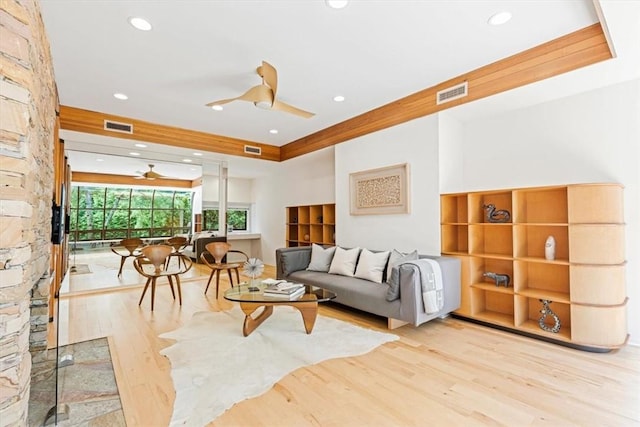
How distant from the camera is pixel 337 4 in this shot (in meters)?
2.28

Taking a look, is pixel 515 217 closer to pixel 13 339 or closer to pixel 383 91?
pixel 383 91

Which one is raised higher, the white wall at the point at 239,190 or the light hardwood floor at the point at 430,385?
the white wall at the point at 239,190

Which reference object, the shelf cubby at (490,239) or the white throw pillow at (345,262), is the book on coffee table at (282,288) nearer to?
the white throw pillow at (345,262)

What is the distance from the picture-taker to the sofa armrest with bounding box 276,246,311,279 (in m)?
4.60

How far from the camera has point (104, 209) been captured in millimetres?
5418

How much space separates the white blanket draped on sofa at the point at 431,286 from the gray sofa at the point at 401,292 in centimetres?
4

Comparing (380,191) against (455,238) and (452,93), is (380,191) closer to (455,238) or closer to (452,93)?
(455,238)

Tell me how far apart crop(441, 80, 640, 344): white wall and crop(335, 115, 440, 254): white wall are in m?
0.27

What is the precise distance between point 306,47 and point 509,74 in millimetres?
2072

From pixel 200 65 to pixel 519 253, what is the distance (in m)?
3.94

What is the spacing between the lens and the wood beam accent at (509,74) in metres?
2.63

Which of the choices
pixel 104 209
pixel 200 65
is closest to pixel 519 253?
pixel 200 65

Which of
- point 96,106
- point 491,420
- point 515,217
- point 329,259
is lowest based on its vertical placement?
point 491,420

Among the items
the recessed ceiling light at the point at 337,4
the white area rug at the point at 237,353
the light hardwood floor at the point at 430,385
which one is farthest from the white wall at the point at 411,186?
the recessed ceiling light at the point at 337,4
